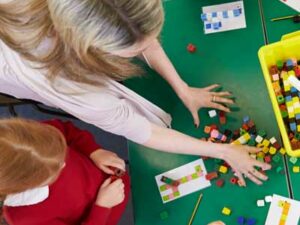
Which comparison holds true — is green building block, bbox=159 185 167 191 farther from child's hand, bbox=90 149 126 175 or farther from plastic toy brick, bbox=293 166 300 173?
plastic toy brick, bbox=293 166 300 173

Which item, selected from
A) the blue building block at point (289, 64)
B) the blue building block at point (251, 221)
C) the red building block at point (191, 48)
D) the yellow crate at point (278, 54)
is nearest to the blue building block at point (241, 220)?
the blue building block at point (251, 221)

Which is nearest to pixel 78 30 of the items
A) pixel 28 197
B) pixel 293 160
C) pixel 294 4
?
pixel 28 197

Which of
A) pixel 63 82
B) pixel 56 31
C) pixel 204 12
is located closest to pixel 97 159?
pixel 63 82

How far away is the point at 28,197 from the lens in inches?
44.5

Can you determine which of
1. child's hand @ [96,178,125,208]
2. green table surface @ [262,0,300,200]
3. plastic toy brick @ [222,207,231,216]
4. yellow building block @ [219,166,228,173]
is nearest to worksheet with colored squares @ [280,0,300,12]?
green table surface @ [262,0,300,200]

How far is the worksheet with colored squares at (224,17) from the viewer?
1.52 m

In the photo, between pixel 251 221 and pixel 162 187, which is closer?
pixel 251 221

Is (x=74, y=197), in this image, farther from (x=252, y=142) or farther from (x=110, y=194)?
(x=252, y=142)

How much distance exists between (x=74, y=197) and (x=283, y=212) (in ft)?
1.97

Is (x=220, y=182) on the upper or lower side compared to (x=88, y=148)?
lower

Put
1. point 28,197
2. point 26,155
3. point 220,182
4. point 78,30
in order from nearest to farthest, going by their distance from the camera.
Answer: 1. point 78,30
2. point 26,155
3. point 28,197
4. point 220,182

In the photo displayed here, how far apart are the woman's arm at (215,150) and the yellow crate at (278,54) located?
12cm

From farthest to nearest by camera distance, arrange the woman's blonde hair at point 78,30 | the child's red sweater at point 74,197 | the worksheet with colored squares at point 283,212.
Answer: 1. the worksheet with colored squares at point 283,212
2. the child's red sweater at point 74,197
3. the woman's blonde hair at point 78,30

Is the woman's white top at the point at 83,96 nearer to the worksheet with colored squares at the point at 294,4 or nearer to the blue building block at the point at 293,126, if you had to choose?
the blue building block at the point at 293,126
